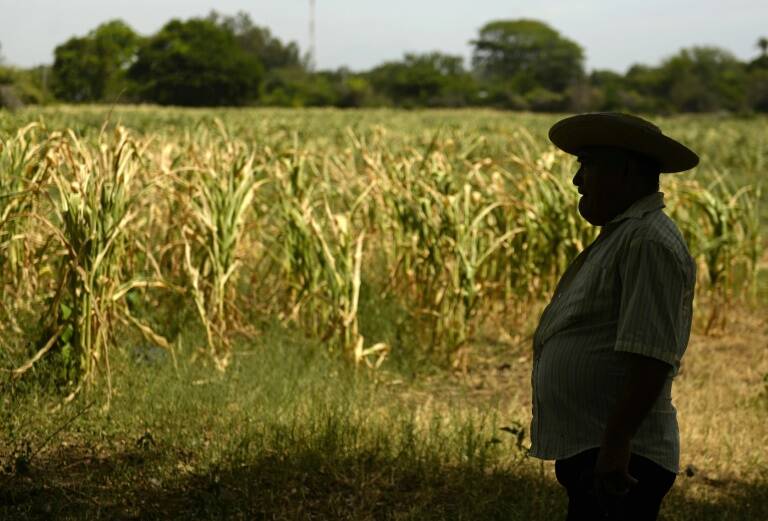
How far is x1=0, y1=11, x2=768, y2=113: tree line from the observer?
42.1 feet

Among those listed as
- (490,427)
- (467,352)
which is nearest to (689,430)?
(490,427)

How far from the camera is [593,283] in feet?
7.59

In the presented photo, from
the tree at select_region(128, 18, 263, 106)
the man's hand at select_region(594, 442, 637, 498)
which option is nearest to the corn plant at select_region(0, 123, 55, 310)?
the man's hand at select_region(594, 442, 637, 498)

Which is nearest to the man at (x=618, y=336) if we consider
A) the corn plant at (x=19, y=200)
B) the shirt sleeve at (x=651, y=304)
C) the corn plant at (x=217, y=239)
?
the shirt sleeve at (x=651, y=304)

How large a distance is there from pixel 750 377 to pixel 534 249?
1.61m

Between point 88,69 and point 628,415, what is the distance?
11.0 meters

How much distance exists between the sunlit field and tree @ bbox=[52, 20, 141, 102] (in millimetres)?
2604

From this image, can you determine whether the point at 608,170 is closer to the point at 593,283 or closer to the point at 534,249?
the point at 593,283

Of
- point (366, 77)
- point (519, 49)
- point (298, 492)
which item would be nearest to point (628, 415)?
point (298, 492)

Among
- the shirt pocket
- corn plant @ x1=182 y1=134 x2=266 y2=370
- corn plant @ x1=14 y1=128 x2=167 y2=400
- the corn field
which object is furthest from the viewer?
corn plant @ x1=182 y1=134 x2=266 y2=370

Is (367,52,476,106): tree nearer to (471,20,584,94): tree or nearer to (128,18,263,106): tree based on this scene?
(128,18,263,106): tree

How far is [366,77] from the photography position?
100 m

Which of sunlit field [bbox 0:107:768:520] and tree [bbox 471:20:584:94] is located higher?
tree [bbox 471:20:584:94]

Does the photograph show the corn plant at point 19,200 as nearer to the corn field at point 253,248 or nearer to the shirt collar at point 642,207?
the corn field at point 253,248
